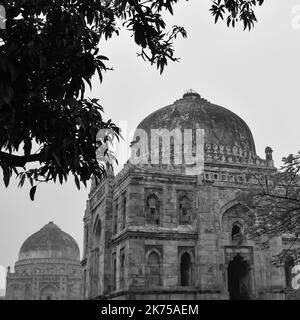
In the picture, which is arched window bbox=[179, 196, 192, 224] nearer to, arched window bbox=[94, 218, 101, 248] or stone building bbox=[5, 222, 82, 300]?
arched window bbox=[94, 218, 101, 248]

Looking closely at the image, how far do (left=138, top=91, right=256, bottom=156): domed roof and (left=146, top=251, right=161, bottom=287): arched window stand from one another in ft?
24.3

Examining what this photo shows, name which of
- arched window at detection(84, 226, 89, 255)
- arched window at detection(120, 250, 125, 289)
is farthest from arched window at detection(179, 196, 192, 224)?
arched window at detection(84, 226, 89, 255)

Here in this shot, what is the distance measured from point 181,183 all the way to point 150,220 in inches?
99.1

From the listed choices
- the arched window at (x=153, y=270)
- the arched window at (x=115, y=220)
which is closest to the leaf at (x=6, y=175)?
the arched window at (x=153, y=270)

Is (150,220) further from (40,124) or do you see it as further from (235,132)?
(40,124)

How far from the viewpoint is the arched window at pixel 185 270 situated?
2256cm

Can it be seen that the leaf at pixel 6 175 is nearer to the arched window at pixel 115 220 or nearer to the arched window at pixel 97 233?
the arched window at pixel 115 220

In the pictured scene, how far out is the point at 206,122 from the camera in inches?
1086

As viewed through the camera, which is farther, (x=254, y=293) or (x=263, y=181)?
(x=263, y=181)

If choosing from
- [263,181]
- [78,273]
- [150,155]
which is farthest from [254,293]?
[78,273]

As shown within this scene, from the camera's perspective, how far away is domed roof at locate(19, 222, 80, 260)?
169 feet

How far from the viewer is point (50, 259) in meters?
50.8

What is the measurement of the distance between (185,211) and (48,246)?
31441 millimetres

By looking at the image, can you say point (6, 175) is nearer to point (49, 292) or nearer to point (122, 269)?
point (122, 269)
